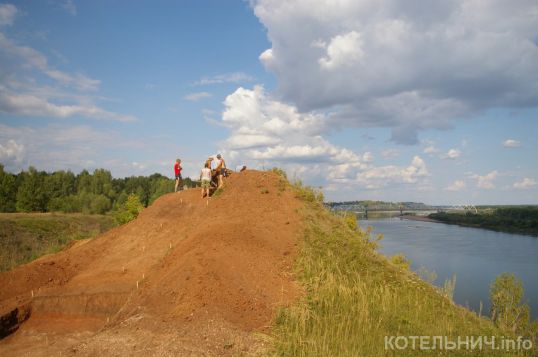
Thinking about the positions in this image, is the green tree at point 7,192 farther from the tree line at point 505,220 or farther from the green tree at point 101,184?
the tree line at point 505,220

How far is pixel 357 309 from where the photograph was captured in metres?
9.62

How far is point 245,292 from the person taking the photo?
9469 millimetres

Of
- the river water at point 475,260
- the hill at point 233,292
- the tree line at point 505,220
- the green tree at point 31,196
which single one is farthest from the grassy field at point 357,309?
the tree line at point 505,220

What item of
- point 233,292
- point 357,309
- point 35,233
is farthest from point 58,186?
point 357,309

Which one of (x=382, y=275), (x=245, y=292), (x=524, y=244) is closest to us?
(x=245, y=292)

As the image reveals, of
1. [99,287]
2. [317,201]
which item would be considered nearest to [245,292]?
[99,287]

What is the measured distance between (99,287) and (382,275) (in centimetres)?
886

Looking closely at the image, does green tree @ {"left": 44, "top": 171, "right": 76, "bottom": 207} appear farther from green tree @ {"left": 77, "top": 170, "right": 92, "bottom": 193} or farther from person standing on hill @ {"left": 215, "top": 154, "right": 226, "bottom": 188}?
person standing on hill @ {"left": 215, "top": 154, "right": 226, "bottom": 188}

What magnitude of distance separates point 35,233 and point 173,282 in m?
34.5

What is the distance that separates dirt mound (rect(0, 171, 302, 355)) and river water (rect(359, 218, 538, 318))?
21.5 metres

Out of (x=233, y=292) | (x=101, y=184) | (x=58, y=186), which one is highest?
(x=101, y=184)

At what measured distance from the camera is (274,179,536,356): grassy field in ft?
26.5

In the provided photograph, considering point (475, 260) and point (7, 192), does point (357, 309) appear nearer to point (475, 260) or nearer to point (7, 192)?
point (475, 260)

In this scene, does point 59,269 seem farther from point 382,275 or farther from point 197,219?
point 382,275
